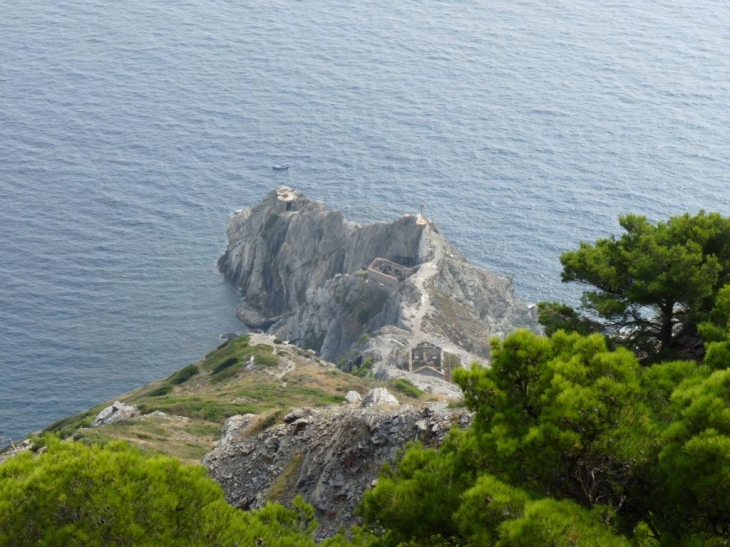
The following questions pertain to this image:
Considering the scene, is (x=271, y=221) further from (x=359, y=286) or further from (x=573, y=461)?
(x=573, y=461)

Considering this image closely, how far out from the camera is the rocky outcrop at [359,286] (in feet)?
377

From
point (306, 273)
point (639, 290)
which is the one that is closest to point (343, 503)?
point (639, 290)

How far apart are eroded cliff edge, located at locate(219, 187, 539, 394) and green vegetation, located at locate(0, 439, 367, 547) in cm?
7480

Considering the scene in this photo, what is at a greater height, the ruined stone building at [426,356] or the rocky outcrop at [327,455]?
the rocky outcrop at [327,455]

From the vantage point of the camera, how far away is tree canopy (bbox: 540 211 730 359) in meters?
31.5

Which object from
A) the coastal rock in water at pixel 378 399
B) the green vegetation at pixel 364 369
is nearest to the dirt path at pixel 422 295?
the green vegetation at pixel 364 369

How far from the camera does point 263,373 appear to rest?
298ft

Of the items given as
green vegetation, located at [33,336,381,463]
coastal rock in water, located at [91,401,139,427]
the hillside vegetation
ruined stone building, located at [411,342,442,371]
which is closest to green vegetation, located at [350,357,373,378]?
ruined stone building, located at [411,342,442,371]

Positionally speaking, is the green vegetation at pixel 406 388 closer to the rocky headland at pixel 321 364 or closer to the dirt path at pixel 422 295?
the rocky headland at pixel 321 364

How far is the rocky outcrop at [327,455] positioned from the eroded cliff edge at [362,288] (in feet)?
176

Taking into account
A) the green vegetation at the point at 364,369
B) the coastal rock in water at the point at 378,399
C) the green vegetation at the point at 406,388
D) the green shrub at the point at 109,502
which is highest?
the green shrub at the point at 109,502

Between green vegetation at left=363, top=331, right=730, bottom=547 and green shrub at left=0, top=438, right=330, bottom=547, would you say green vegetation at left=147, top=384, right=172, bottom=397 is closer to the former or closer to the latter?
green shrub at left=0, top=438, right=330, bottom=547

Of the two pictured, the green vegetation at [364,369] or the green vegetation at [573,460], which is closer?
the green vegetation at [573,460]

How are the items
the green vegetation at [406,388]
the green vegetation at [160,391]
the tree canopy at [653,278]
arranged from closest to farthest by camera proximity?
the tree canopy at [653,278]
the green vegetation at [406,388]
the green vegetation at [160,391]
